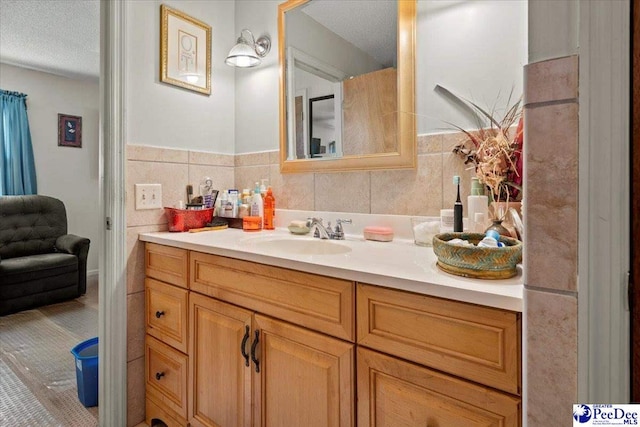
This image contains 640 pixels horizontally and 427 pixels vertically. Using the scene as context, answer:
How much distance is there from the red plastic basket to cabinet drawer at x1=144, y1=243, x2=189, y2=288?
14 cm

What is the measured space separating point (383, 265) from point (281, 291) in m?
0.32

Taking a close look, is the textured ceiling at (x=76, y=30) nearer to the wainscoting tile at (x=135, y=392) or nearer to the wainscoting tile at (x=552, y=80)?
the wainscoting tile at (x=552, y=80)

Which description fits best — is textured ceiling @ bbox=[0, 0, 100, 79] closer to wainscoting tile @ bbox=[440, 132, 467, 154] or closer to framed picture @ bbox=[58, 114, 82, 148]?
framed picture @ bbox=[58, 114, 82, 148]

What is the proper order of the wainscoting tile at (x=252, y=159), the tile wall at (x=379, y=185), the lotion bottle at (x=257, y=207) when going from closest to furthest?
1. the tile wall at (x=379, y=185)
2. the lotion bottle at (x=257, y=207)
3. the wainscoting tile at (x=252, y=159)

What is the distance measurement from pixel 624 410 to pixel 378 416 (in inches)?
19.8

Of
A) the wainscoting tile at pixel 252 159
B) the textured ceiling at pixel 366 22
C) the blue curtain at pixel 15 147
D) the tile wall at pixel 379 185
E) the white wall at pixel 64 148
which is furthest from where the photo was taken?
the white wall at pixel 64 148

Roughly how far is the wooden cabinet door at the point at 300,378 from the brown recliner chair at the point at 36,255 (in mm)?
2951

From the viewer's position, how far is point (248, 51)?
1.72m

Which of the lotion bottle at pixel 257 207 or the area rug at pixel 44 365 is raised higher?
the lotion bottle at pixel 257 207

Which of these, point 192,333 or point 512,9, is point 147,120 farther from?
point 512,9

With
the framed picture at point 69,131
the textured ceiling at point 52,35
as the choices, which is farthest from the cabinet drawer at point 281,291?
the framed picture at point 69,131

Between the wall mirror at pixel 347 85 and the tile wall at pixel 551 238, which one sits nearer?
the tile wall at pixel 551 238

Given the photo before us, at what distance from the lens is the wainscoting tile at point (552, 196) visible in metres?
0.45

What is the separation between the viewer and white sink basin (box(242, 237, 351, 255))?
1.36 metres
